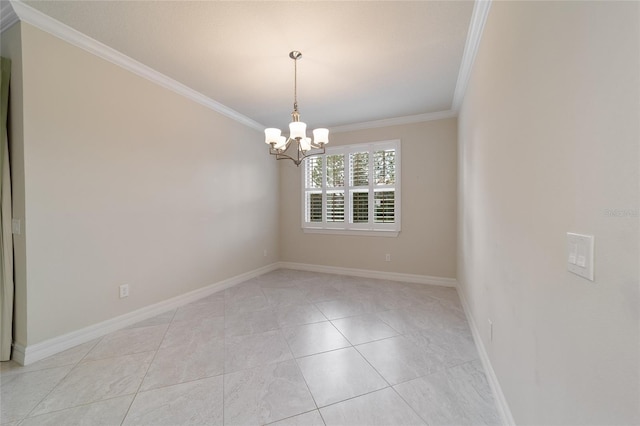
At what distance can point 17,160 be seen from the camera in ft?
6.52

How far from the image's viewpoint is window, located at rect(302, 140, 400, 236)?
14.1ft

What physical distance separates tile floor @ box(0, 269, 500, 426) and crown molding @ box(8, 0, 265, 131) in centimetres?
261

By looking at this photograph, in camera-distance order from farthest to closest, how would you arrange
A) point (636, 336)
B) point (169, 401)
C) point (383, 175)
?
point (383, 175)
point (169, 401)
point (636, 336)

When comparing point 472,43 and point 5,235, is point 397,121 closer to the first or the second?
point 472,43

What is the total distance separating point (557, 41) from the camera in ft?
2.91

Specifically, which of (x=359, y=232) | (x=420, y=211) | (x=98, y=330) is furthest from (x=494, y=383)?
(x=98, y=330)

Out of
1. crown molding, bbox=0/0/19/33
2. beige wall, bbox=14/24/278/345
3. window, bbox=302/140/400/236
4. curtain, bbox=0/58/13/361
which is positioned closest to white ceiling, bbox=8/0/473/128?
crown molding, bbox=0/0/19/33

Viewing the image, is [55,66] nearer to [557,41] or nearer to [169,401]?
[169,401]

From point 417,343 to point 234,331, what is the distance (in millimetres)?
1706

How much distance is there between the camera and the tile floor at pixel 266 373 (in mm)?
1497

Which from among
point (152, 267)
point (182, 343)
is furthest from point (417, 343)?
point (152, 267)

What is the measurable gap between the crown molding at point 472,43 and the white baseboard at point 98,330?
3.99 metres

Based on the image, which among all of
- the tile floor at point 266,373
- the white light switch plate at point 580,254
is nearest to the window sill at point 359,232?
the tile floor at point 266,373

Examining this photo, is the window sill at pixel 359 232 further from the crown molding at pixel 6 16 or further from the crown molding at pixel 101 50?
the crown molding at pixel 6 16
